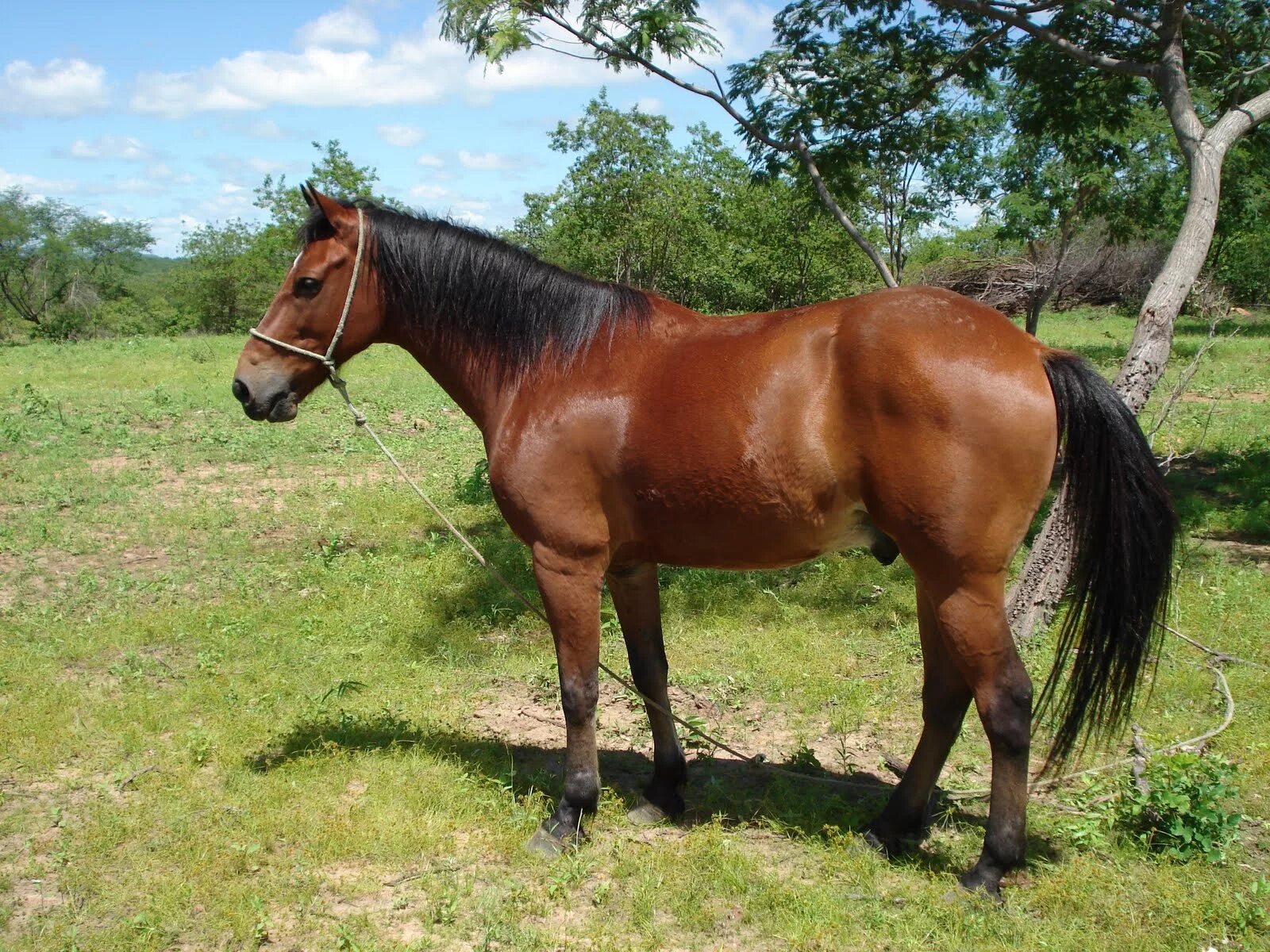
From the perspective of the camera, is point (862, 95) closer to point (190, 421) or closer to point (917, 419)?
point (917, 419)

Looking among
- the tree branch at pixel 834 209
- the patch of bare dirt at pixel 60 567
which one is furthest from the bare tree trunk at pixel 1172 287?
the patch of bare dirt at pixel 60 567

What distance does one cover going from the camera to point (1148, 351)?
495cm

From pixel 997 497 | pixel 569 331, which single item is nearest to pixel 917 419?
pixel 997 497

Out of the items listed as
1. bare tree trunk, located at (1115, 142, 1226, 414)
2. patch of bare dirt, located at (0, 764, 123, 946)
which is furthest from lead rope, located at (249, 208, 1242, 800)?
patch of bare dirt, located at (0, 764, 123, 946)

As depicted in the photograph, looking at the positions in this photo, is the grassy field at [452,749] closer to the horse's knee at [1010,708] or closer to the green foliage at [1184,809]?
the green foliage at [1184,809]

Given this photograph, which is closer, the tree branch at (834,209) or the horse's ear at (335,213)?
the horse's ear at (335,213)

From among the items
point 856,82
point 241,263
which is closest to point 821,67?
point 856,82

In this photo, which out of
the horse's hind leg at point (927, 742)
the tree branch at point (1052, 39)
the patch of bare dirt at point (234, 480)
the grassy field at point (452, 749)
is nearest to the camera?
the grassy field at point (452, 749)

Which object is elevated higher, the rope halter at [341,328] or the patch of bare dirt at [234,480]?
the rope halter at [341,328]

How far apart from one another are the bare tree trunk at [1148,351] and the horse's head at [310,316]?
12.4ft

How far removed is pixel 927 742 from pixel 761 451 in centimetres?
133

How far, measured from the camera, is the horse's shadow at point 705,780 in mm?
3703

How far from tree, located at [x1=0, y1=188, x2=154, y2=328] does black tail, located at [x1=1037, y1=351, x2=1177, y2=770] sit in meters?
50.5

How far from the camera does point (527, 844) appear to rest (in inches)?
141
